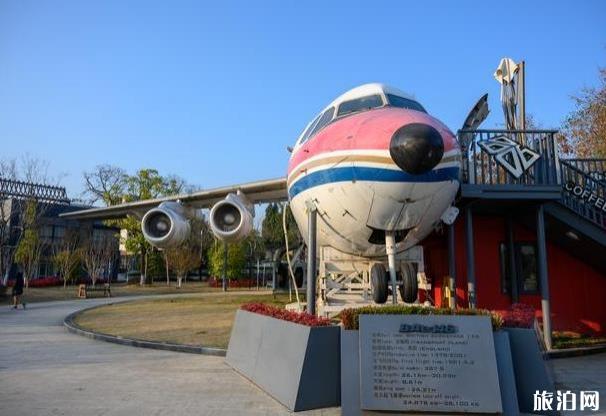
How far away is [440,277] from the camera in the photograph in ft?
42.1

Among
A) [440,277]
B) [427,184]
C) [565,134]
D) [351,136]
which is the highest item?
[565,134]

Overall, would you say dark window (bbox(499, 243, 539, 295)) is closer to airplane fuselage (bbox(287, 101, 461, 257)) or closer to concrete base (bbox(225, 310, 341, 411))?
airplane fuselage (bbox(287, 101, 461, 257))

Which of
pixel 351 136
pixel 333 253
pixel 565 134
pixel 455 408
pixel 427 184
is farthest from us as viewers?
pixel 565 134

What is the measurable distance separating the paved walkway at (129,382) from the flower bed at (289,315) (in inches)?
39.4

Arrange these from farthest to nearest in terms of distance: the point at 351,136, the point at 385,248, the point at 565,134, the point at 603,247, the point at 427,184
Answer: the point at 565,134 < the point at 603,247 < the point at 385,248 < the point at 351,136 < the point at 427,184

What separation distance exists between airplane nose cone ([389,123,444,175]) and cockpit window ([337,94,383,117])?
235 centimetres

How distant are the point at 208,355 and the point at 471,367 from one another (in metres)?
5.78

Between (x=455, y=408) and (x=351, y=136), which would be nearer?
(x=455, y=408)

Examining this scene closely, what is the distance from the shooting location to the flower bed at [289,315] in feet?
19.7

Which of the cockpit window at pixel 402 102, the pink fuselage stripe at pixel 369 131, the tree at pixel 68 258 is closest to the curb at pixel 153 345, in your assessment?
the pink fuselage stripe at pixel 369 131

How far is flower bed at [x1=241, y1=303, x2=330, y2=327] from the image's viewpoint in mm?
5998

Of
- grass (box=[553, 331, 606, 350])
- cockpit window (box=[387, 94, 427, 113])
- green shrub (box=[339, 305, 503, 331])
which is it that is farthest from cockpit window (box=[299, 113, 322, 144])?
grass (box=[553, 331, 606, 350])

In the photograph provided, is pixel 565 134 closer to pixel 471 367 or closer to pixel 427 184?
pixel 427 184

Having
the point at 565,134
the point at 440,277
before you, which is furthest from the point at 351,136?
the point at 565,134
